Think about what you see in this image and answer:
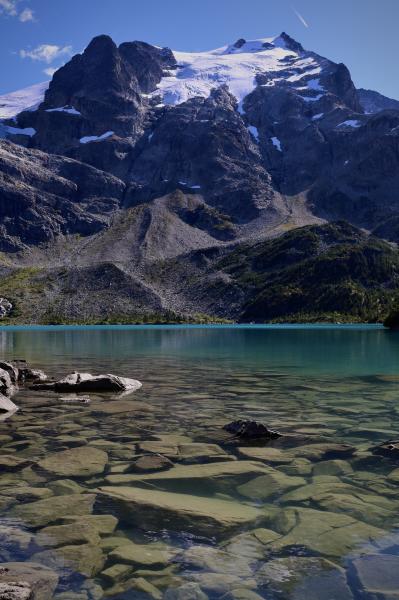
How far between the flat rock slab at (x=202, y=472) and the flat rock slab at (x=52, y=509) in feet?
4.64

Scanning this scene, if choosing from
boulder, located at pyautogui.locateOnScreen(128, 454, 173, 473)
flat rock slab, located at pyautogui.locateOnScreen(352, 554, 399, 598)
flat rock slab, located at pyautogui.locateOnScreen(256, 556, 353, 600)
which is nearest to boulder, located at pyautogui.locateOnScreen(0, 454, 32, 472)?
boulder, located at pyautogui.locateOnScreen(128, 454, 173, 473)

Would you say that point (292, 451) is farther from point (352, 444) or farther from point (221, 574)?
point (221, 574)

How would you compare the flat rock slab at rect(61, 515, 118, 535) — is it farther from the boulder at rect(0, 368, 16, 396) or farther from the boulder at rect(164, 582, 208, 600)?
the boulder at rect(0, 368, 16, 396)

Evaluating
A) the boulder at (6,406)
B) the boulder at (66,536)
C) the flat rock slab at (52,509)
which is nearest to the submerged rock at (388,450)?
the flat rock slab at (52,509)

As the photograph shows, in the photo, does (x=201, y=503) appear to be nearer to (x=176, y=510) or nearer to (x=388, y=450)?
(x=176, y=510)

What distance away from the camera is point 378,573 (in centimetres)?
860

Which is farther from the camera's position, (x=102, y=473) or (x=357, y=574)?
(x=102, y=473)

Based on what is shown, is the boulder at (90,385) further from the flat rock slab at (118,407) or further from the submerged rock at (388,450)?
the submerged rock at (388,450)

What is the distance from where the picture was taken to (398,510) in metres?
11.4

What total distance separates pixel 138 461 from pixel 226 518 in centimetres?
468

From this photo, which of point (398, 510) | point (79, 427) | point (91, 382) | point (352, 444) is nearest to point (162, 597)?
point (398, 510)

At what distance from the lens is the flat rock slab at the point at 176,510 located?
10680 mm

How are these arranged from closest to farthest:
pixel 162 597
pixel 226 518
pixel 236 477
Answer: pixel 162 597 < pixel 226 518 < pixel 236 477

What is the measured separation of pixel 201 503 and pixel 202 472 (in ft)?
7.41
